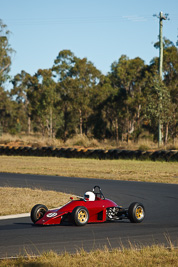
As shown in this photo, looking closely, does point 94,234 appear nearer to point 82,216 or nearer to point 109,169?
point 82,216

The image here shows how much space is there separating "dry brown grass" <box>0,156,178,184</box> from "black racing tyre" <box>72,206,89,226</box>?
1081 centimetres

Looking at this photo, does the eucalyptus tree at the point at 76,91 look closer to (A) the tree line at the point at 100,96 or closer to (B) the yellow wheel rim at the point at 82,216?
(A) the tree line at the point at 100,96

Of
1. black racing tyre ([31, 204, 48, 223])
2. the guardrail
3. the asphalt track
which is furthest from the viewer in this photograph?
the guardrail

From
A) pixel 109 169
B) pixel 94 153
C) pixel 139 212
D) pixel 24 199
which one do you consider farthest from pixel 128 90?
pixel 139 212

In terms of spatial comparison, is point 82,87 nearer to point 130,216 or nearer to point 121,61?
point 121,61

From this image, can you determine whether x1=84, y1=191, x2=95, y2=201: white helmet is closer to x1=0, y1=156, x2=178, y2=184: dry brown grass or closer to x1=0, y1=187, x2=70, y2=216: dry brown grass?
x1=0, y1=187, x2=70, y2=216: dry brown grass

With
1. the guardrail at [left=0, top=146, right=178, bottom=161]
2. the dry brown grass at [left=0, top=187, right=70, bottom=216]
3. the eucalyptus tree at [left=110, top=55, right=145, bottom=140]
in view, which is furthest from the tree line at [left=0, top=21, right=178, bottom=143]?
the dry brown grass at [left=0, top=187, right=70, bottom=216]

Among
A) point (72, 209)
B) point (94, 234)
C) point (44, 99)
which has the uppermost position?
point (44, 99)

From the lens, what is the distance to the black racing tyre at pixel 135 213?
10.4 m

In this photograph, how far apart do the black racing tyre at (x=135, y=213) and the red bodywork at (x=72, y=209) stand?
1.37 ft

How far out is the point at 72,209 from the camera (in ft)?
32.4

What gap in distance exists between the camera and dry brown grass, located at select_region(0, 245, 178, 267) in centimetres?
653

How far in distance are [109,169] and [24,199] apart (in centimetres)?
1217

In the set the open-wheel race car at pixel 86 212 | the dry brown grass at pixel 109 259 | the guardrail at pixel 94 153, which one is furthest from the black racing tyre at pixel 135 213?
the guardrail at pixel 94 153
